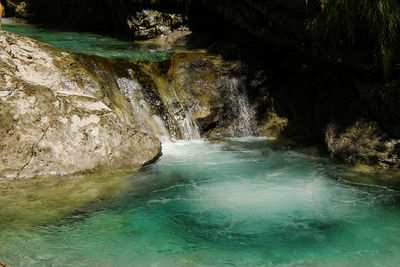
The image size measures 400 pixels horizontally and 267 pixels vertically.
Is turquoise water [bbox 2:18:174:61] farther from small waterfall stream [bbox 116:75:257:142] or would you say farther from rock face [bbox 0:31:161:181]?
rock face [bbox 0:31:161:181]

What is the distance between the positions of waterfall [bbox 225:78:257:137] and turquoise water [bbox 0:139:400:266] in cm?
194

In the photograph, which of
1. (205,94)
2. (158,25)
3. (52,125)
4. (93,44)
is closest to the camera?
(52,125)

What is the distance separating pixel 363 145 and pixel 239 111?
260cm

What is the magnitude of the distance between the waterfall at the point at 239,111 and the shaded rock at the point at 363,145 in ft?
5.34

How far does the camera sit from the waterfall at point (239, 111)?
7992mm

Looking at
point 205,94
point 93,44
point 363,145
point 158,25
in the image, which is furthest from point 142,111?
point 158,25

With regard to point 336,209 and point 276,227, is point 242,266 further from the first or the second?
point 336,209

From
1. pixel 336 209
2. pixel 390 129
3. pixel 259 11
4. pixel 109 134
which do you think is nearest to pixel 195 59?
pixel 259 11

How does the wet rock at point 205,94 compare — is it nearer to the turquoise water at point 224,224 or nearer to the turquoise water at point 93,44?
the turquoise water at point 93,44

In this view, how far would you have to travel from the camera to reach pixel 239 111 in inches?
321

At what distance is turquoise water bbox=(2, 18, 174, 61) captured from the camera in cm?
875

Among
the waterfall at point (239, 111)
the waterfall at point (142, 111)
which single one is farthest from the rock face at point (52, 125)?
the waterfall at point (239, 111)

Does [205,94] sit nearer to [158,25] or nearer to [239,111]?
[239,111]

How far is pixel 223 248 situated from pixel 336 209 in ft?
5.30
